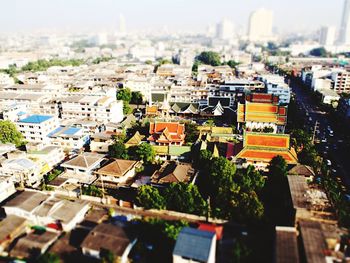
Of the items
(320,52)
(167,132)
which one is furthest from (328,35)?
(167,132)

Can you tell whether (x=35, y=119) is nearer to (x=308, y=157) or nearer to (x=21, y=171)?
(x=21, y=171)

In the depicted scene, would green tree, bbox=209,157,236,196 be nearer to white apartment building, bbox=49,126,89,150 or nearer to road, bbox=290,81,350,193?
road, bbox=290,81,350,193

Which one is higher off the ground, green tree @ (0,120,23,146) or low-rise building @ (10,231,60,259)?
green tree @ (0,120,23,146)

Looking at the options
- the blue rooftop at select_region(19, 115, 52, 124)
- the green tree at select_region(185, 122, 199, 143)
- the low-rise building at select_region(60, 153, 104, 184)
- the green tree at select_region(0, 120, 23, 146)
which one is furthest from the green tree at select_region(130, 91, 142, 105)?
the low-rise building at select_region(60, 153, 104, 184)

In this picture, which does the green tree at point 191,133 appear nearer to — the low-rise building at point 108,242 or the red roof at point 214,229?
the red roof at point 214,229

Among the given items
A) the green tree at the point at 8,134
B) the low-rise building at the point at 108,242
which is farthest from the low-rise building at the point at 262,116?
the green tree at the point at 8,134
